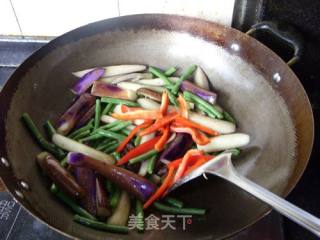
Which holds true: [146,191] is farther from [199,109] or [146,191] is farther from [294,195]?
[294,195]

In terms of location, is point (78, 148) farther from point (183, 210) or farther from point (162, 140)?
point (183, 210)

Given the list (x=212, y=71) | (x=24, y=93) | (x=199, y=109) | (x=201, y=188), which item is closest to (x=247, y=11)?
(x=212, y=71)

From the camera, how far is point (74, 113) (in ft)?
3.60

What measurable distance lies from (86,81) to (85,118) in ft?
0.43

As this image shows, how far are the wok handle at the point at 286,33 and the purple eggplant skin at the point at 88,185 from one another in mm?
643

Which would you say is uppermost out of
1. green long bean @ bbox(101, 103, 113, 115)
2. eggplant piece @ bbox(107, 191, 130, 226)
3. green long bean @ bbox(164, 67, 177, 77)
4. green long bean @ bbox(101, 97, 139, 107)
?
green long bean @ bbox(164, 67, 177, 77)

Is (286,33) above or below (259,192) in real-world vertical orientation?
above

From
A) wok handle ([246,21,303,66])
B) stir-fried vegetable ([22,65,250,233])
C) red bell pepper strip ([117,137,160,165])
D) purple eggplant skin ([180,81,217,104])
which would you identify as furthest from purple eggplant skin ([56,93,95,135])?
wok handle ([246,21,303,66])

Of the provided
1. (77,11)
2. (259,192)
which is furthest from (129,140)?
(77,11)

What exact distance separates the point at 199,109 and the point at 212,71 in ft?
0.48

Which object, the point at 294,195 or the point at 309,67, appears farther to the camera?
the point at 309,67

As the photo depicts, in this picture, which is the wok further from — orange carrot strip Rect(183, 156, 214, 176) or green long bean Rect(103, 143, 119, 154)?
green long bean Rect(103, 143, 119, 154)

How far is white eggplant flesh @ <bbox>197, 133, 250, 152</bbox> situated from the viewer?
102 cm

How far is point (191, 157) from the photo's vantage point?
94 centimetres
